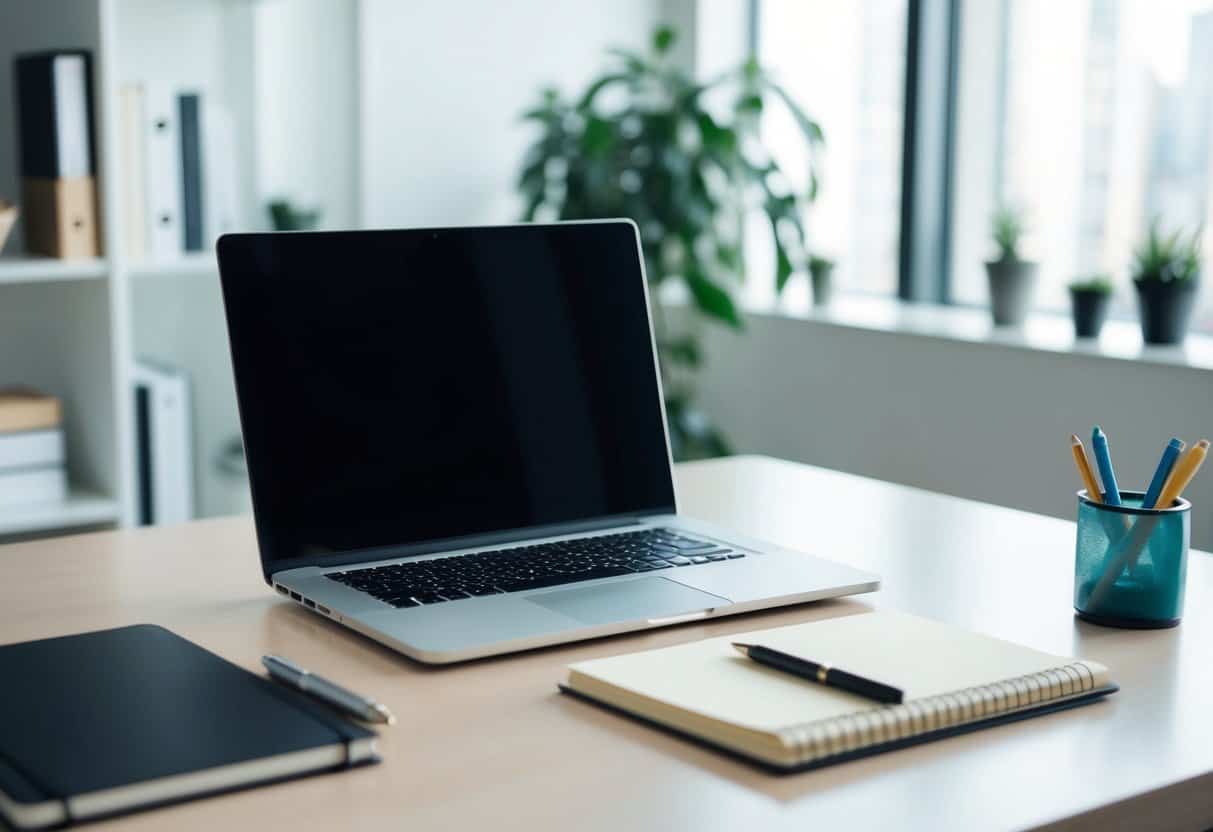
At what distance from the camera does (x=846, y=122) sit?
126 inches

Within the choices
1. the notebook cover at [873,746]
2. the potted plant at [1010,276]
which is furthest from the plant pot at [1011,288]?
the notebook cover at [873,746]

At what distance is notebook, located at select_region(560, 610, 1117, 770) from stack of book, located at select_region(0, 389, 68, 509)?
1627 mm

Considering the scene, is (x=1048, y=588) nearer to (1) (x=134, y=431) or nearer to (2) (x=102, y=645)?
(2) (x=102, y=645)

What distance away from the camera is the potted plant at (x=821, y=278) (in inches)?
115

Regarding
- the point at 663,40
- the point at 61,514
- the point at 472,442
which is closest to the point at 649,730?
the point at 472,442

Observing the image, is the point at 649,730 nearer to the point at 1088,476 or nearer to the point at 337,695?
the point at 337,695

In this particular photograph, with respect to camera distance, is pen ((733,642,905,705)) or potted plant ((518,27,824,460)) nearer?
pen ((733,642,905,705))

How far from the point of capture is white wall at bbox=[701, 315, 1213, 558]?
2258 mm

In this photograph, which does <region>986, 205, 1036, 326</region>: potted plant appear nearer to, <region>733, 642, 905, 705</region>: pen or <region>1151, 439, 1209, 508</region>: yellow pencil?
<region>1151, 439, 1209, 508</region>: yellow pencil

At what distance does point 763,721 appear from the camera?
0.79 metres

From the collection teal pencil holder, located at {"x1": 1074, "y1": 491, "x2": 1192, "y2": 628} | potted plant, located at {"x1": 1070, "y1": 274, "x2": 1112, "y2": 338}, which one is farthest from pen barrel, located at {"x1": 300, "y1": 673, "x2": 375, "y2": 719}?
potted plant, located at {"x1": 1070, "y1": 274, "x2": 1112, "y2": 338}

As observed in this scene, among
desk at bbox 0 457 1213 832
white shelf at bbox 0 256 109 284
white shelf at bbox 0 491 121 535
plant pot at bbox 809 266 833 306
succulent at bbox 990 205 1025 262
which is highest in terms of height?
succulent at bbox 990 205 1025 262

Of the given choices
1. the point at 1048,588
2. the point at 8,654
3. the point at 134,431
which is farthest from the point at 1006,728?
the point at 134,431

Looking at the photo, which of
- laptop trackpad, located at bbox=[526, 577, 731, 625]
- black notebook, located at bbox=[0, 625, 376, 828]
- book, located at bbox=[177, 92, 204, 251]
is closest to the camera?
black notebook, located at bbox=[0, 625, 376, 828]
